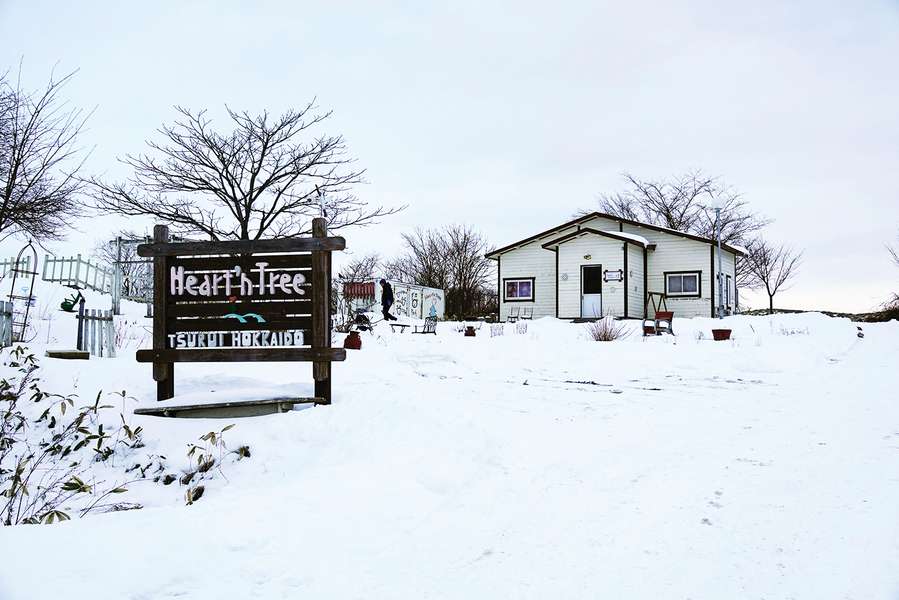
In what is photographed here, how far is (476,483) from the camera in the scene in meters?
4.69

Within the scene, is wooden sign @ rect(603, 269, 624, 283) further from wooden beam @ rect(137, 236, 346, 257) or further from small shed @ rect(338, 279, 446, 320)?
wooden beam @ rect(137, 236, 346, 257)

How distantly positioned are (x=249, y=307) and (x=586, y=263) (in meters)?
22.5

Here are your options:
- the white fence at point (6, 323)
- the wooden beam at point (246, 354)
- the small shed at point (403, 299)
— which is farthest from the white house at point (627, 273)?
the white fence at point (6, 323)

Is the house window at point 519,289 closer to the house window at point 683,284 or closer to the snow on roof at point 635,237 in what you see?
the snow on roof at point 635,237

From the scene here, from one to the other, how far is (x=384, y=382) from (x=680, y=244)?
23.5m

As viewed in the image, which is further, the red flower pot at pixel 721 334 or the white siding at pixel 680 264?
the white siding at pixel 680 264

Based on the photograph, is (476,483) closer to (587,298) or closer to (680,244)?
(587,298)

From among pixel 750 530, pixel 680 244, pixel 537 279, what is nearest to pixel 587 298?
pixel 537 279

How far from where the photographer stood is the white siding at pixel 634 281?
1035 inches

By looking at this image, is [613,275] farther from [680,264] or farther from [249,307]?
[249,307]

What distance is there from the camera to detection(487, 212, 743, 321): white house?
26.4 meters

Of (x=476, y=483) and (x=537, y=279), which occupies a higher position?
(x=537, y=279)

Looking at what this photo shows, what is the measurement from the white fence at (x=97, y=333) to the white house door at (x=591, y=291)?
21160mm

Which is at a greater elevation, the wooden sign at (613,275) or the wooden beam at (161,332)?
the wooden sign at (613,275)
